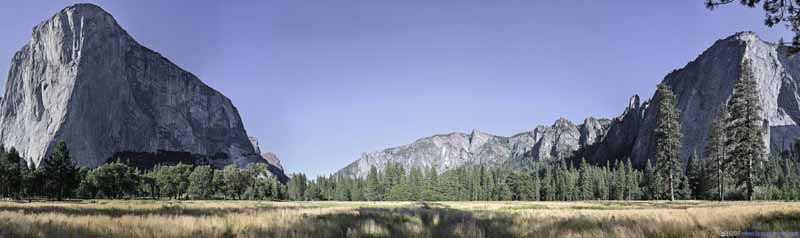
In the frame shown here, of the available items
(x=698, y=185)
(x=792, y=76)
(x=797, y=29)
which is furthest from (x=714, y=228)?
(x=792, y=76)

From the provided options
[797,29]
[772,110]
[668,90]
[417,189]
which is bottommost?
[417,189]

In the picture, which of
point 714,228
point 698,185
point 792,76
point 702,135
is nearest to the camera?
point 714,228

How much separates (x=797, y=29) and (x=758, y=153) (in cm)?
4187

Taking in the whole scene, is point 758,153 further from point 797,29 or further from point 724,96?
point 724,96

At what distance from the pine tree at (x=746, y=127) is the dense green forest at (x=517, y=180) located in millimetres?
79

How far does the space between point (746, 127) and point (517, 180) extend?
83.6 metres

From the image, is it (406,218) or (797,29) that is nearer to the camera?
(797,29)

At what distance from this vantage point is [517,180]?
418 feet

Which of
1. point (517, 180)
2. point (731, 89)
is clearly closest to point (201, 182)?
point (517, 180)

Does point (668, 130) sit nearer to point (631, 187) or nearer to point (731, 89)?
point (631, 187)

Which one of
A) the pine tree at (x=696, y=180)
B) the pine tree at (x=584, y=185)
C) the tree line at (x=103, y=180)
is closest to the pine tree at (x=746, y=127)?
the pine tree at (x=696, y=180)

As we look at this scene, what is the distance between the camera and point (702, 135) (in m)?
177

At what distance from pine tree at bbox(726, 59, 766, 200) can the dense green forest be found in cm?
8

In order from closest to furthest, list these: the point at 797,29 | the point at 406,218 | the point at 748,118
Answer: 1. the point at 797,29
2. the point at 406,218
3. the point at 748,118
